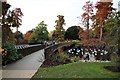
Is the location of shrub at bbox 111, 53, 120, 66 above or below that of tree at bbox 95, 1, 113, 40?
below

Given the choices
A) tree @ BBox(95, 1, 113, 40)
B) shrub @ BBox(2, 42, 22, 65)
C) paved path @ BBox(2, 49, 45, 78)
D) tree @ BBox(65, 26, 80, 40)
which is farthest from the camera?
tree @ BBox(65, 26, 80, 40)

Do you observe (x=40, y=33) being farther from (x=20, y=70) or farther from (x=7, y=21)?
(x=20, y=70)

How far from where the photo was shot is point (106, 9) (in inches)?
1693

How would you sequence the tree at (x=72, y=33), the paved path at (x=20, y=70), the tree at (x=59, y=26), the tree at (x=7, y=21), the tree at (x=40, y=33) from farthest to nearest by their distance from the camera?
the tree at (x=72, y=33) → the tree at (x=40, y=33) → the tree at (x=59, y=26) → the tree at (x=7, y=21) → the paved path at (x=20, y=70)

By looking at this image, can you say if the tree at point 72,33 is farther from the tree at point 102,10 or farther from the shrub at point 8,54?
the shrub at point 8,54

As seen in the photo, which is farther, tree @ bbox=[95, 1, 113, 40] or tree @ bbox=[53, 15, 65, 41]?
tree @ bbox=[53, 15, 65, 41]

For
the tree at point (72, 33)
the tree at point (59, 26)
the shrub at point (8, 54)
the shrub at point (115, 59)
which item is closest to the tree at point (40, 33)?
the tree at point (59, 26)

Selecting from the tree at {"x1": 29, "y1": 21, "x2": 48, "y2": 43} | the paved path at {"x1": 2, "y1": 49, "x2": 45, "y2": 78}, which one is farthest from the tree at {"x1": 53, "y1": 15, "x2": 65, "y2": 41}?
the paved path at {"x1": 2, "y1": 49, "x2": 45, "y2": 78}

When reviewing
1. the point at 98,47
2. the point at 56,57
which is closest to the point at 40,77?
the point at 56,57

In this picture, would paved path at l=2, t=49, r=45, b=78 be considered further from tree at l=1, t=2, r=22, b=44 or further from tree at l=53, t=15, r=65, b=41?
tree at l=53, t=15, r=65, b=41

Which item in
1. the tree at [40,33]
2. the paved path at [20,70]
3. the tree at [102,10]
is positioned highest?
the tree at [102,10]

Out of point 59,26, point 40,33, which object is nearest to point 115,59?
point 59,26

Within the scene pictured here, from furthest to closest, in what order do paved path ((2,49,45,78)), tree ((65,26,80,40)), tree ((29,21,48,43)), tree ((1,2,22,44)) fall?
tree ((65,26,80,40)) < tree ((29,21,48,43)) < tree ((1,2,22,44)) < paved path ((2,49,45,78))

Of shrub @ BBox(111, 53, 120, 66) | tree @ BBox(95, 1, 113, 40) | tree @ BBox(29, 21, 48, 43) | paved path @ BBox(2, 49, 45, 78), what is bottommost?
paved path @ BBox(2, 49, 45, 78)
